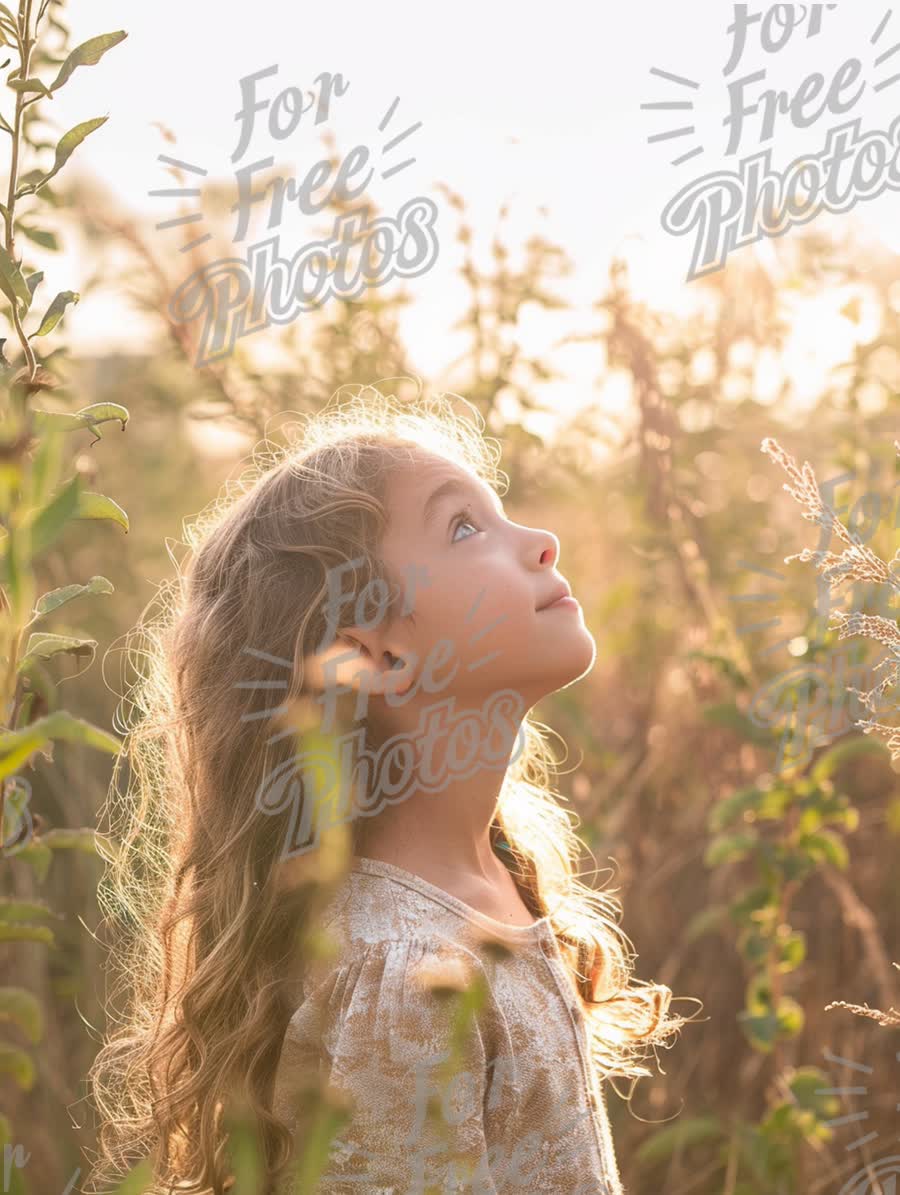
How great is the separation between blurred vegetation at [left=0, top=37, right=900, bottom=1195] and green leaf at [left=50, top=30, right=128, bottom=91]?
1078 millimetres

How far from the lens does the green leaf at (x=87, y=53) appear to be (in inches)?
39.6

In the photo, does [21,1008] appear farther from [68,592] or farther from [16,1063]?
[68,592]

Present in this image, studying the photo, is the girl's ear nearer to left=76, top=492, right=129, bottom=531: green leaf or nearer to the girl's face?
the girl's face

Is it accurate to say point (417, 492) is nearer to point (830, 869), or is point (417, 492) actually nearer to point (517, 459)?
point (517, 459)

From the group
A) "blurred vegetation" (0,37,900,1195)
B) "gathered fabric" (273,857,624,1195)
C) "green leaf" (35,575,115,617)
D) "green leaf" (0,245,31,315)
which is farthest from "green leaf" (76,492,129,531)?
"blurred vegetation" (0,37,900,1195)

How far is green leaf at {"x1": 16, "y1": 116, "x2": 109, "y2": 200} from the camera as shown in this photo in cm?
98

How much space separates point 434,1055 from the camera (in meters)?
1.41

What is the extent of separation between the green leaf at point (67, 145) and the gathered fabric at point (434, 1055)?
2.66 feet

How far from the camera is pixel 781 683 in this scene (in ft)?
7.10

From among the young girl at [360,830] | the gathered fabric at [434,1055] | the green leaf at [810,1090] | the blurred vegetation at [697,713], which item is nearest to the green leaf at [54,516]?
the gathered fabric at [434,1055]

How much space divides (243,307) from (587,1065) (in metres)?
1.52

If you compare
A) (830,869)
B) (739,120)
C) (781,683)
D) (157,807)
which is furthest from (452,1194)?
(739,120)

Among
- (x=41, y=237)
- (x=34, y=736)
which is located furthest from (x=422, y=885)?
(x=34, y=736)

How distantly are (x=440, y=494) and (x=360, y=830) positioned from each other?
0.45 m
